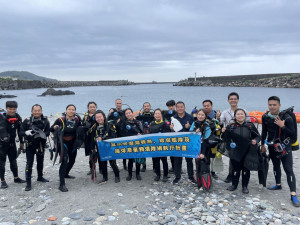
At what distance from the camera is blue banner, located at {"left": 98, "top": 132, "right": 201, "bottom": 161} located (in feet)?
22.4

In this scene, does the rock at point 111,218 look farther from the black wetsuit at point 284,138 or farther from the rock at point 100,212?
the black wetsuit at point 284,138

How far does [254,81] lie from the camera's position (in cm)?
12481

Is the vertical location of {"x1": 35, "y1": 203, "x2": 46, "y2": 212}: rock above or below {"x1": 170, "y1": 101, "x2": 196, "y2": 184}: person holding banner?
below

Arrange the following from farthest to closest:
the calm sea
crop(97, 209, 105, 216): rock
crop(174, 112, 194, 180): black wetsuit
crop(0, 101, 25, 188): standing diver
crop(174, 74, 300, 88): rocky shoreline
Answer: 1. crop(174, 74, 300, 88): rocky shoreline
2. the calm sea
3. crop(174, 112, 194, 180): black wetsuit
4. crop(0, 101, 25, 188): standing diver
5. crop(97, 209, 105, 216): rock

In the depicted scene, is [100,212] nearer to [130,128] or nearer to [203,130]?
[130,128]

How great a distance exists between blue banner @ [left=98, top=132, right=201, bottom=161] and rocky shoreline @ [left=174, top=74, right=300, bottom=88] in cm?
9990

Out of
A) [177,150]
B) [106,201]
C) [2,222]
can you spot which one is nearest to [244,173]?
[177,150]

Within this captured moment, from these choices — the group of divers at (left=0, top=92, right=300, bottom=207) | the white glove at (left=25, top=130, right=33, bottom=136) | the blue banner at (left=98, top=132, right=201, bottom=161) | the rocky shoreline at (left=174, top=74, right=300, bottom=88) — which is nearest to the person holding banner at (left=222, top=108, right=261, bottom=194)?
the group of divers at (left=0, top=92, right=300, bottom=207)

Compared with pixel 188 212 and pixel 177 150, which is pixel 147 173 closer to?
pixel 177 150

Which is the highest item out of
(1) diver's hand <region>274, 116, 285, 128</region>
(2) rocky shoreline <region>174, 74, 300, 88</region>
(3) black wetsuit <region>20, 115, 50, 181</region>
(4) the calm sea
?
(2) rocky shoreline <region>174, 74, 300, 88</region>

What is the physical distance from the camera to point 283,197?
6277 mm

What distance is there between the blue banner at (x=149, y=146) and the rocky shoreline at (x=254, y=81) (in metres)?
99.9

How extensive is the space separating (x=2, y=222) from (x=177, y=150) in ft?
15.6

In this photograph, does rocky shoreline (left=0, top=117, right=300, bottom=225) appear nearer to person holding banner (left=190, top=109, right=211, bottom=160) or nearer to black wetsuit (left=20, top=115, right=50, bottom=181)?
black wetsuit (left=20, top=115, right=50, bottom=181)
